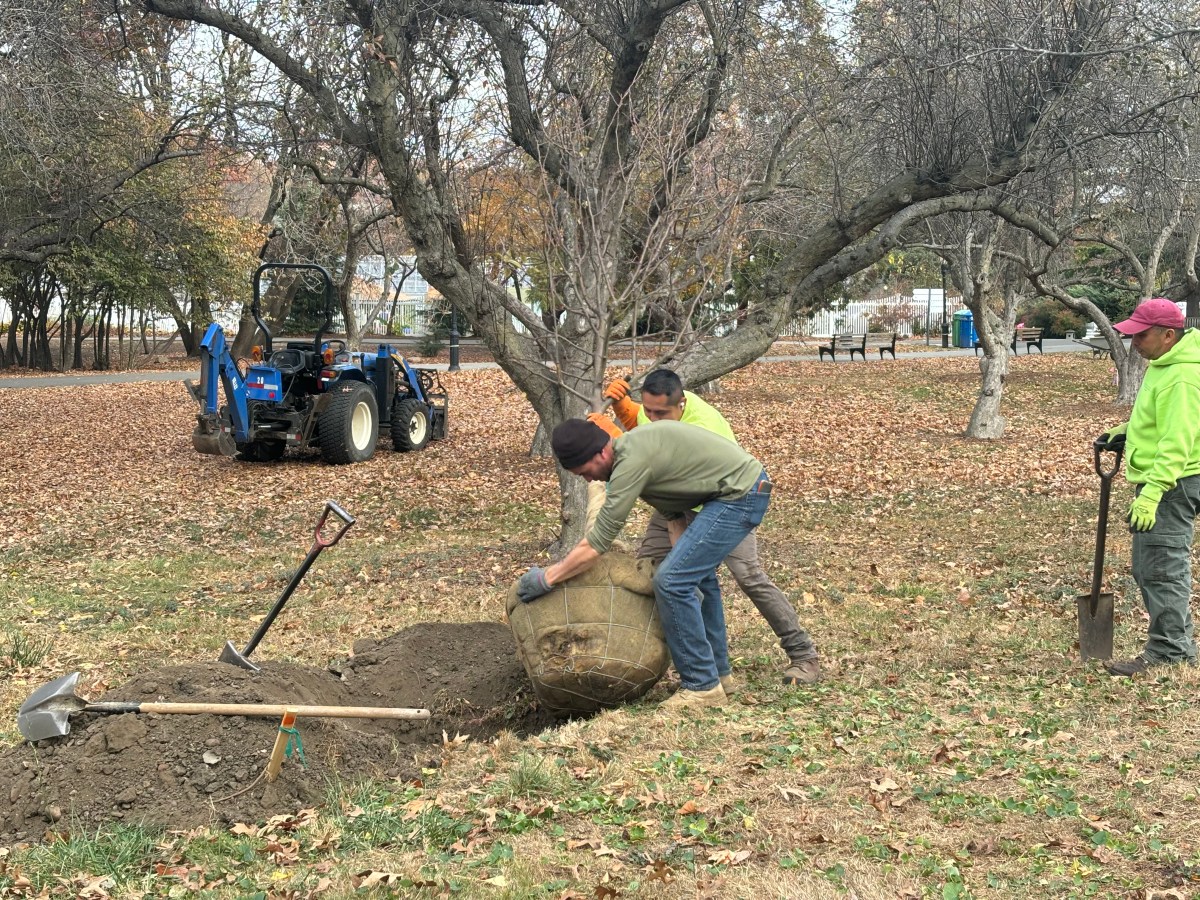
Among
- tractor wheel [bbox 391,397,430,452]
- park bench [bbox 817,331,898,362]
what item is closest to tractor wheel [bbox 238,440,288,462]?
tractor wheel [bbox 391,397,430,452]

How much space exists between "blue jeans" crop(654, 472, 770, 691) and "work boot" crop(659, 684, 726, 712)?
0.03 metres

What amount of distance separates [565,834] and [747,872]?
70cm

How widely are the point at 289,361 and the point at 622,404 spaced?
31.5 feet

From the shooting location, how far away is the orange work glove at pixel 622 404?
6617 mm

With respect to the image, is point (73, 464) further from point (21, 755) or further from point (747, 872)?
point (747, 872)

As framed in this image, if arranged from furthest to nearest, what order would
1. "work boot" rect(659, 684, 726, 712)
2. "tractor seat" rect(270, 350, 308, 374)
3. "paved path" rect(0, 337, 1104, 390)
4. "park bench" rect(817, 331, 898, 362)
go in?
"park bench" rect(817, 331, 898, 362)
"paved path" rect(0, 337, 1104, 390)
"tractor seat" rect(270, 350, 308, 374)
"work boot" rect(659, 684, 726, 712)

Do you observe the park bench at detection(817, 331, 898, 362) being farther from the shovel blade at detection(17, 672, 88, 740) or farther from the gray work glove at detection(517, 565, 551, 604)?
the shovel blade at detection(17, 672, 88, 740)

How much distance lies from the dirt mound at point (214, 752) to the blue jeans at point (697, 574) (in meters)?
0.85

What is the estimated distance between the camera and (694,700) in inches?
224

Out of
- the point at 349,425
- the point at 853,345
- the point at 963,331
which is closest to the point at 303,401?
the point at 349,425

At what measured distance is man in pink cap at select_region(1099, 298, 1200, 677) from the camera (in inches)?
223

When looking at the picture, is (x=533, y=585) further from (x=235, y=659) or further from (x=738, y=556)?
(x=235, y=659)

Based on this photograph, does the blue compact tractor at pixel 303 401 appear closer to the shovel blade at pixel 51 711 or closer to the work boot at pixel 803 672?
the shovel blade at pixel 51 711

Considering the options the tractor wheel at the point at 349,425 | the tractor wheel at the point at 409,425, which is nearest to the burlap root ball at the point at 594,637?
the tractor wheel at the point at 349,425
